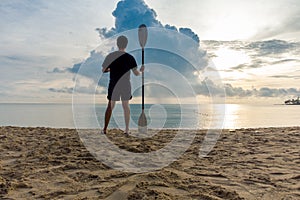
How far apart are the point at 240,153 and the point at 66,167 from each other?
3.16m

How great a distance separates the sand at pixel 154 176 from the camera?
2.82 meters

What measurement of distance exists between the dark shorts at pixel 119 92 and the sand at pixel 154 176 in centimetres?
167

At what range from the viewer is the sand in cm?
282

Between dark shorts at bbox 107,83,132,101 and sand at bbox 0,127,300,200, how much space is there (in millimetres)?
1668

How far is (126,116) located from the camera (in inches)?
262

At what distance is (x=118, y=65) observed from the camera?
21.3 ft

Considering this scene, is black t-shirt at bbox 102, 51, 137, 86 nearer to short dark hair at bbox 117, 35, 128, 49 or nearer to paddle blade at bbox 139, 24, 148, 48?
short dark hair at bbox 117, 35, 128, 49

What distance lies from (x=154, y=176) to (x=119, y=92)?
11.6 ft

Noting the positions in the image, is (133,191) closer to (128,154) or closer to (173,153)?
(128,154)

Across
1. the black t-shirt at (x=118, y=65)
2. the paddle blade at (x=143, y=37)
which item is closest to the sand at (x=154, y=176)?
the black t-shirt at (x=118, y=65)

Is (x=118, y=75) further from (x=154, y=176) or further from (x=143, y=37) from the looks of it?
(x=154, y=176)

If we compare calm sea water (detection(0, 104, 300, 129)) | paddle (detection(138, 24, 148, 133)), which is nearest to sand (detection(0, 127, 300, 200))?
paddle (detection(138, 24, 148, 133))

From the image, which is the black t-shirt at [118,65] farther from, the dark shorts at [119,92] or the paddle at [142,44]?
the paddle at [142,44]

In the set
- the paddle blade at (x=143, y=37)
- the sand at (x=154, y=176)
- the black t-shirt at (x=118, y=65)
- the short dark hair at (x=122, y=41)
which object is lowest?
the sand at (x=154, y=176)
